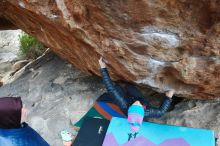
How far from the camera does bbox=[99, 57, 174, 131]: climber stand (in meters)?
3.10

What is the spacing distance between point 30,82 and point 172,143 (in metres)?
1.93

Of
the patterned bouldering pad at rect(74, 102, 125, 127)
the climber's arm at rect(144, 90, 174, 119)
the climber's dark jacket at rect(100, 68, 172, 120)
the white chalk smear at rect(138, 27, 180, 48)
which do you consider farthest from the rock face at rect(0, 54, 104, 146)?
the white chalk smear at rect(138, 27, 180, 48)

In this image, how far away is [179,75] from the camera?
298 centimetres

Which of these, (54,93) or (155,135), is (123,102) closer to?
(155,135)

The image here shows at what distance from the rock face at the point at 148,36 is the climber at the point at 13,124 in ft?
2.33

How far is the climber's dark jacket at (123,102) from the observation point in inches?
125

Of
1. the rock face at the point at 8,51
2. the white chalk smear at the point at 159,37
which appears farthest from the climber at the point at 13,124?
the rock face at the point at 8,51

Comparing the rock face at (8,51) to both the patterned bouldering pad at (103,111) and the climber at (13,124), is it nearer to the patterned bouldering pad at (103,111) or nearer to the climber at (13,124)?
the patterned bouldering pad at (103,111)

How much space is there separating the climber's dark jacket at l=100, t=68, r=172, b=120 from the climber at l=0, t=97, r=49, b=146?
0.69 m

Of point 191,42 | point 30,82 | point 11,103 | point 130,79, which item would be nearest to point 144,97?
point 130,79

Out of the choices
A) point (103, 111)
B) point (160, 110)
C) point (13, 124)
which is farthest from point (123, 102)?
point (13, 124)

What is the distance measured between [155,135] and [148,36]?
89cm

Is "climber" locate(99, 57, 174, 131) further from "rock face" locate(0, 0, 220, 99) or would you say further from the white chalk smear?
the white chalk smear

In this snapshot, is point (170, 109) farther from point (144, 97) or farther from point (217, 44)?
point (217, 44)
